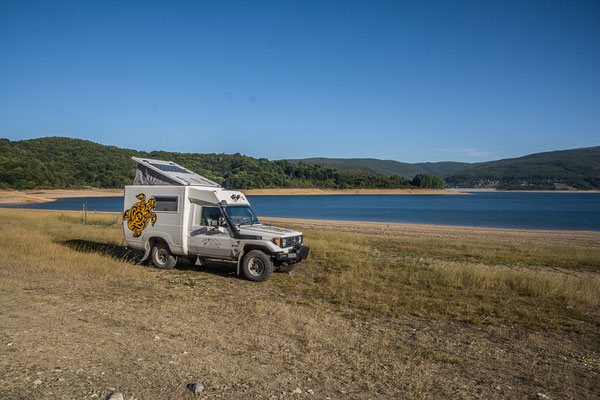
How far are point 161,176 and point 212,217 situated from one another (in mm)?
2052

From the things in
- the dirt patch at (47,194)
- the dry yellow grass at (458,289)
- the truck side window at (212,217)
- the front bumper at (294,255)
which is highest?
the truck side window at (212,217)

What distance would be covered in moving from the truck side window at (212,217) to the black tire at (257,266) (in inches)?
42.9

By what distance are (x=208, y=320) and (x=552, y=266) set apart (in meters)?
12.5

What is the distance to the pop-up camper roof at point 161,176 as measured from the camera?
10.2 metres

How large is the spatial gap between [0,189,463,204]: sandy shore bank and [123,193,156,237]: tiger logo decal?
247ft

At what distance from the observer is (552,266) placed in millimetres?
13211

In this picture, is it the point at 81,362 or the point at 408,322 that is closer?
the point at 81,362

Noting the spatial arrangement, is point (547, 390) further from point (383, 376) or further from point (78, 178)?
point (78, 178)

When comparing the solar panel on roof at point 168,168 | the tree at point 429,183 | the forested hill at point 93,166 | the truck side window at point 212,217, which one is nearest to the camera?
the truck side window at point 212,217

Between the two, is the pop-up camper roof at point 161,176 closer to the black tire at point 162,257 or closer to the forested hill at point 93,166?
the black tire at point 162,257

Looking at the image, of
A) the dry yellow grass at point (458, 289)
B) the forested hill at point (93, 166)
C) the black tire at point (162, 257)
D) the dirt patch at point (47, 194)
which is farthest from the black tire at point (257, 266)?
the dirt patch at point (47, 194)

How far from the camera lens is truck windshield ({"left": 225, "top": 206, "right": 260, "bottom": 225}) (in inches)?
380

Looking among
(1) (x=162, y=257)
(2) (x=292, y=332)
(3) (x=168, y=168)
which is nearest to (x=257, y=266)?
(1) (x=162, y=257)

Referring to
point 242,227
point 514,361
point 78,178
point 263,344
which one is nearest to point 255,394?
point 263,344
